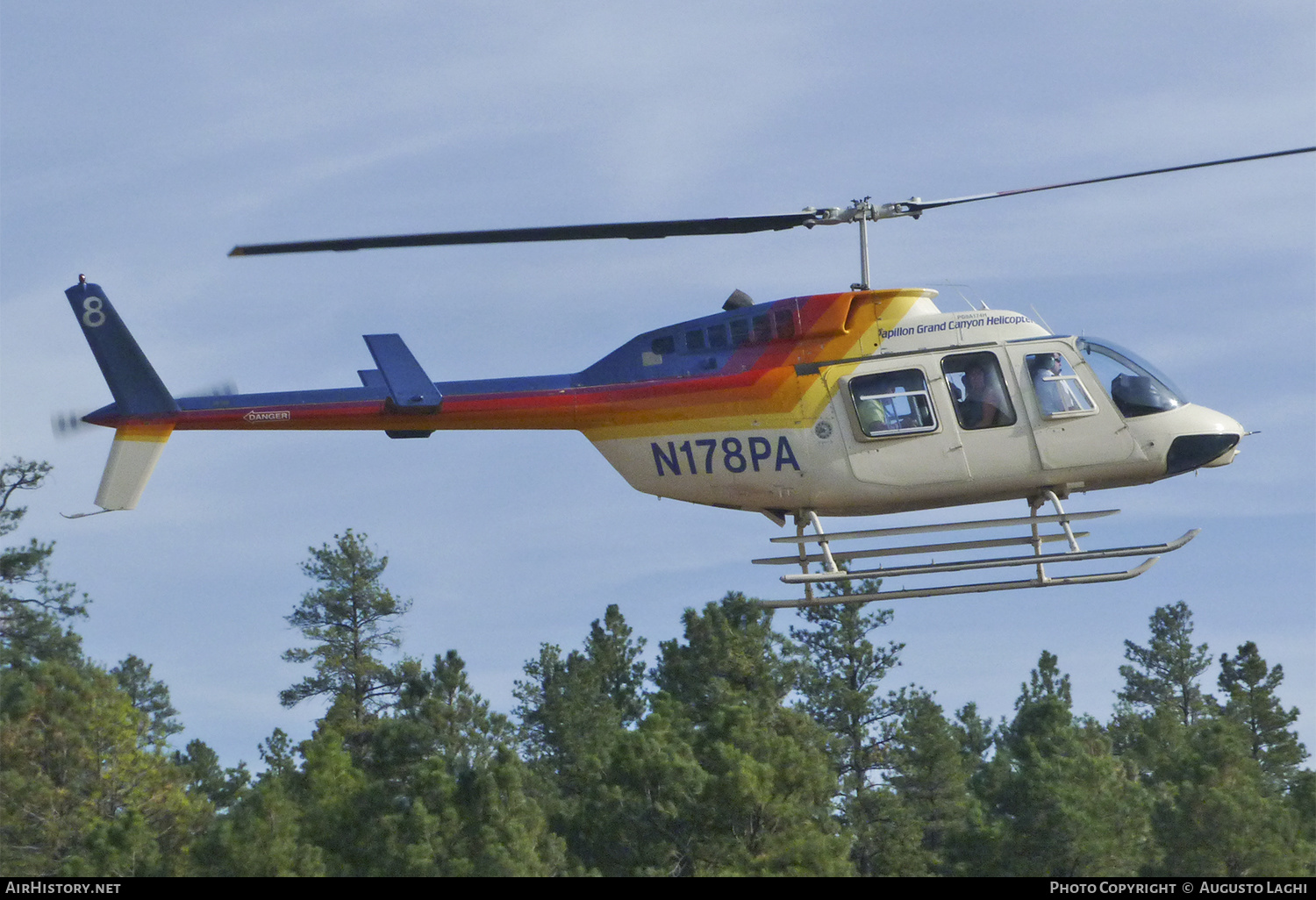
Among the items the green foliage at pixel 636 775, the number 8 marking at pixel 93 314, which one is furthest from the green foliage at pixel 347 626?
the number 8 marking at pixel 93 314

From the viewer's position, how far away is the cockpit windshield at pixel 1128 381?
20.8 meters

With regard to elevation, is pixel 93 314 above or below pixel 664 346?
above

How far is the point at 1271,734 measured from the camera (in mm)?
59656

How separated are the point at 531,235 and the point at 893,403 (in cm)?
489

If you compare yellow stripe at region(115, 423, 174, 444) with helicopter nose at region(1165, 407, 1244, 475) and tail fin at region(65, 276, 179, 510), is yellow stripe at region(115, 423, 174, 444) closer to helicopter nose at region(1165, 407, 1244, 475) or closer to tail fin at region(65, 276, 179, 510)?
tail fin at region(65, 276, 179, 510)

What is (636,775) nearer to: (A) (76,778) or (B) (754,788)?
(B) (754,788)

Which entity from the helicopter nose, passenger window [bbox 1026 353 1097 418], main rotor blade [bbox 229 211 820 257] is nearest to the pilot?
passenger window [bbox 1026 353 1097 418]

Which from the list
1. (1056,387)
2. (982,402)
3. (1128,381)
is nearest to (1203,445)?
(1128,381)

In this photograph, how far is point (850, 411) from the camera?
20.8 metres

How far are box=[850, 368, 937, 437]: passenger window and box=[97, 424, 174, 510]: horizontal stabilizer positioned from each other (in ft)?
29.8

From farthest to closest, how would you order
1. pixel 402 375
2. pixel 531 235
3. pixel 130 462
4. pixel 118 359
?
pixel 118 359, pixel 130 462, pixel 402 375, pixel 531 235

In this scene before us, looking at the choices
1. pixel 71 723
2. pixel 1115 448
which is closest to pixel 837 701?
pixel 71 723

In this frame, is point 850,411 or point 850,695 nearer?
point 850,411

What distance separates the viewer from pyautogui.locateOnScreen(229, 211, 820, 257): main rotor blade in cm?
1964
